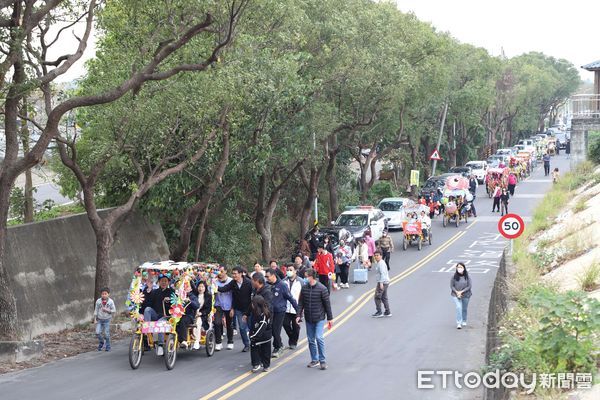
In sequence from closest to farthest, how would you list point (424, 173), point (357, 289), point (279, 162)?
1. point (357, 289)
2. point (279, 162)
3. point (424, 173)

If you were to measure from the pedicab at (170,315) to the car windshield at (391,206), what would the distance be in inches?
1035

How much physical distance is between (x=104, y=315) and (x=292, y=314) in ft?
13.2

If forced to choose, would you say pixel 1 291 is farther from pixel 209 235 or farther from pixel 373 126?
pixel 373 126

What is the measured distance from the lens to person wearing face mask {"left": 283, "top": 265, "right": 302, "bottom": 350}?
17.5 metres

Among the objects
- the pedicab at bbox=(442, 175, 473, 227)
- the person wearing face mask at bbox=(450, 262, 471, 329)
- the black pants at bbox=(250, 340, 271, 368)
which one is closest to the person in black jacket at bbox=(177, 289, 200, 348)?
the black pants at bbox=(250, 340, 271, 368)

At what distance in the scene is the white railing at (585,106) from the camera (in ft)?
147

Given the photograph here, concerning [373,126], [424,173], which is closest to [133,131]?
[373,126]

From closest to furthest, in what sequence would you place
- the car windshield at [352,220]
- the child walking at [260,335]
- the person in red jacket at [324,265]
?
1. the child walking at [260,335]
2. the person in red jacket at [324,265]
3. the car windshield at [352,220]

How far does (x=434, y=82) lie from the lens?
147ft

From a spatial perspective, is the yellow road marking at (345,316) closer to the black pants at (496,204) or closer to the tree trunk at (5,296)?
the tree trunk at (5,296)

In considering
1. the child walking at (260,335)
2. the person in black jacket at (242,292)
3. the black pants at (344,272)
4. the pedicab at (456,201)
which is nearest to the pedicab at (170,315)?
the person in black jacket at (242,292)

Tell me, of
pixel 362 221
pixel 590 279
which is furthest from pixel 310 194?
pixel 590 279

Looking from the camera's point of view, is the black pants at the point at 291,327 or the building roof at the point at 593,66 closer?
the black pants at the point at 291,327

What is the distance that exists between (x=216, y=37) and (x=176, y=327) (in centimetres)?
971
